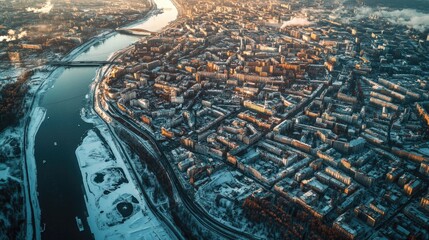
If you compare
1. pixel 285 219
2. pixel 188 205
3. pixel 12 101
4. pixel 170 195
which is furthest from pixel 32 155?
pixel 285 219

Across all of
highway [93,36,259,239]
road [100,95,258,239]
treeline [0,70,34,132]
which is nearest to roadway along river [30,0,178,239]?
treeline [0,70,34,132]

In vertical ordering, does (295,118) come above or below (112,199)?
below

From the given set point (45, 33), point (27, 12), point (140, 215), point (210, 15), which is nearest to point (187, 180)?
point (140, 215)

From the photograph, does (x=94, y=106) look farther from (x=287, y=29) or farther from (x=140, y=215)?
(x=287, y=29)

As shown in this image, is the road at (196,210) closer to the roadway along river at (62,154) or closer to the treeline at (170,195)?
the treeline at (170,195)

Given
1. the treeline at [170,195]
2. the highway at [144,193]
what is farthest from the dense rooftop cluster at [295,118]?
the highway at [144,193]

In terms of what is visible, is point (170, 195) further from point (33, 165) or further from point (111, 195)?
point (33, 165)
